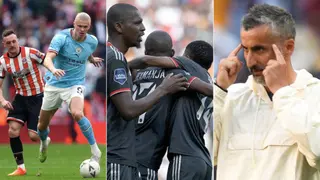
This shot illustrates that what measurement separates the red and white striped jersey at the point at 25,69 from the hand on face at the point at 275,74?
15.3 ft

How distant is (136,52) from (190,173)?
2.23 ft

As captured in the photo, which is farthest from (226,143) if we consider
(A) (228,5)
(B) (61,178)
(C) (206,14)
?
(B) (61,178)

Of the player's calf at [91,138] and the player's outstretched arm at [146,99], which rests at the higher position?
the player's outstretched arm at [146,99]

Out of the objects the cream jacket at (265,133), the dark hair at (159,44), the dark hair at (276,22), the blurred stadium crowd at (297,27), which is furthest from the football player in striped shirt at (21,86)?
the dark hair at (276,22)

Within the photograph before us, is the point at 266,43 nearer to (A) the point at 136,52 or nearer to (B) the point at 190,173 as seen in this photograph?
(A) the point at 136,52

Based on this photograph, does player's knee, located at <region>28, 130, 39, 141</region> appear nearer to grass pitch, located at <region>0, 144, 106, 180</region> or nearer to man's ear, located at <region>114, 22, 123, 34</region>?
grass pitch, located at <region>0, 144, 106, 180</region>

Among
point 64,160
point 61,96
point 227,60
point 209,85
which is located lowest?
point 64,160

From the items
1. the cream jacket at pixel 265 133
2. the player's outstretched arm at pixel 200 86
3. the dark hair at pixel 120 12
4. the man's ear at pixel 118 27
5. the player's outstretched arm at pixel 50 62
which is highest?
the dark hair at pixel 120 12

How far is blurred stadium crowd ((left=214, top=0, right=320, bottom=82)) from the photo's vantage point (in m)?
2.21

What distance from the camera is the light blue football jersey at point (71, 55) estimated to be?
5.72 metres

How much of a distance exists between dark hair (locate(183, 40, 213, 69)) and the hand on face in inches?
47.8

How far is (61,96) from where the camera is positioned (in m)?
6.09

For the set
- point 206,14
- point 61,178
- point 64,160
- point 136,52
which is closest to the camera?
point 206,14

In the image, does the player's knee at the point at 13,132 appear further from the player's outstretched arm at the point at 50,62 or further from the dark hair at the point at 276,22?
the dark hair at the point at 276,22
